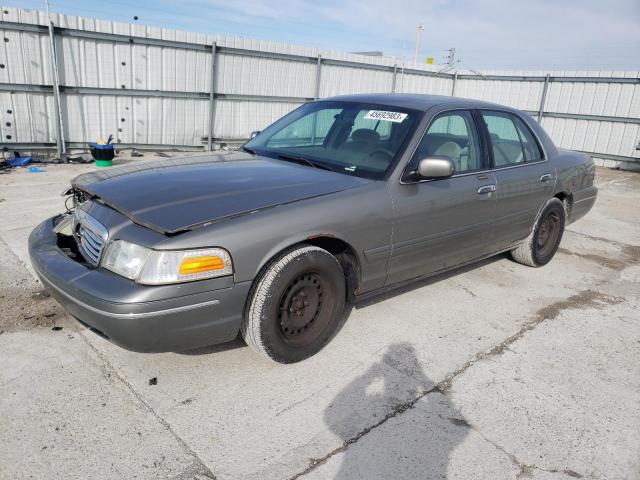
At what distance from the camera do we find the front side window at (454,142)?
381 centimetres

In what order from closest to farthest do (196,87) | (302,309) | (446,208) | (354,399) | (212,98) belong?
(354,399)
(302,309)
(446,208)
(196,87)
(212,98)

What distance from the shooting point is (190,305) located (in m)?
2.62

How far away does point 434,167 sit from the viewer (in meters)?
3.48

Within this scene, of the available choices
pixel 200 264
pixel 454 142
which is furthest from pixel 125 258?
pixel 454 142

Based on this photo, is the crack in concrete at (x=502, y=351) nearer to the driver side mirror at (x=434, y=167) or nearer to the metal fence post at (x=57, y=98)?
the driver side mirror at (x=434, y=167)

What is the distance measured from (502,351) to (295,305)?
5.01 feet

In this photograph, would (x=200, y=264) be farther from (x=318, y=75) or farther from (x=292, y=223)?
(x=318, y=75)

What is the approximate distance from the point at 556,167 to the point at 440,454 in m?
3.58

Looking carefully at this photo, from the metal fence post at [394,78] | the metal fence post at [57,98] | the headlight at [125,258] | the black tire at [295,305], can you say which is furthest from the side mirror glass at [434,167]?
the metal fence post at [394,78]

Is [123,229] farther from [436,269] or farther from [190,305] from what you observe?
[436,269]

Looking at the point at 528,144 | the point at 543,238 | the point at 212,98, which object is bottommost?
the point at 543,238

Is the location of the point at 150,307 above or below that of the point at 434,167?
below

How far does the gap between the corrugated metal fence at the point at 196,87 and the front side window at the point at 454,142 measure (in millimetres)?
7977

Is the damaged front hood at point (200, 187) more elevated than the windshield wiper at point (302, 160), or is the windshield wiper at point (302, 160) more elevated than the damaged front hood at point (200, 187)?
the windshield wiper at point (302, 160)
